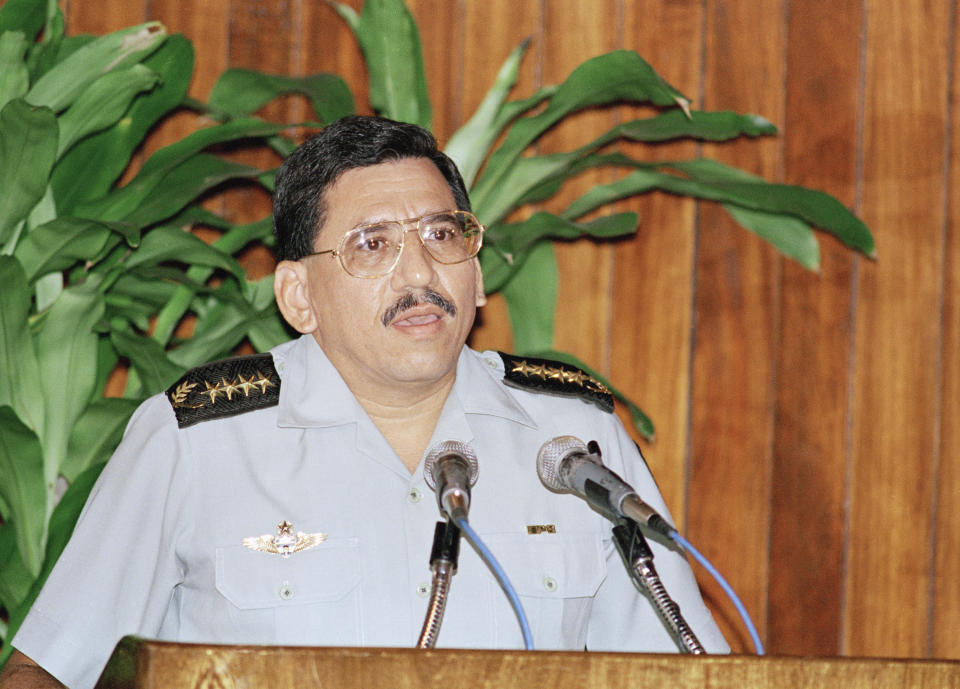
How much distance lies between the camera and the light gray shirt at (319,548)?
1.42 m

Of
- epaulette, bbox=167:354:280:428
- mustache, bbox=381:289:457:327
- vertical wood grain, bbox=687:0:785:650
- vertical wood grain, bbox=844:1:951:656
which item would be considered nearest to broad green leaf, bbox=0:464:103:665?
epaulette, bbox=167:354:280:428

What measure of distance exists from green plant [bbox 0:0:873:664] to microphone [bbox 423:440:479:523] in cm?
73

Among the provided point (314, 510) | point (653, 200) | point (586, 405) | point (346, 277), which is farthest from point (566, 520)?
point (653, 200)

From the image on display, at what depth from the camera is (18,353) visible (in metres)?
1.70

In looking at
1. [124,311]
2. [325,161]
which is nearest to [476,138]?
[325,161]

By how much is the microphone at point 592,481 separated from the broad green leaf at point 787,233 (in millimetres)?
1155

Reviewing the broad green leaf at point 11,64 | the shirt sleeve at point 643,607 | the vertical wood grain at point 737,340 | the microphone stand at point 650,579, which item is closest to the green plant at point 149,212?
the broad green leaf at point 11,64

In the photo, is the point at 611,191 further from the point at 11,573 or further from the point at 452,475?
the point at 11,573

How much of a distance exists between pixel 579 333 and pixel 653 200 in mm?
327

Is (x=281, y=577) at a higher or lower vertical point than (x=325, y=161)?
lower

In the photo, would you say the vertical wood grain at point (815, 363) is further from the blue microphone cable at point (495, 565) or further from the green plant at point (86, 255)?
the blue microphone cable at point (495, 565)

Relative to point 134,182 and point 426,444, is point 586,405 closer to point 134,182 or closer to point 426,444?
point 426,444

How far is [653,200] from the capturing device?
2.33m

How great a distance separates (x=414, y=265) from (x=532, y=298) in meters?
0.69
